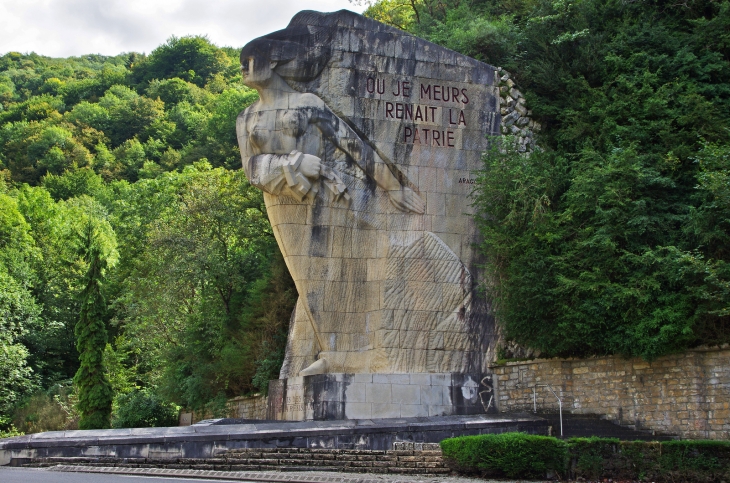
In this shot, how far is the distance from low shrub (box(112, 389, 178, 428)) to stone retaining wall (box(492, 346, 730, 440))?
1651 cm

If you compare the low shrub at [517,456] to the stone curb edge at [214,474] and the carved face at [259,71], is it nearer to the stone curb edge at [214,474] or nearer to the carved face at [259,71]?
the stone curb edge at [214,474]

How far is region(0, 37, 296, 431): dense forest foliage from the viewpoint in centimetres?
2938

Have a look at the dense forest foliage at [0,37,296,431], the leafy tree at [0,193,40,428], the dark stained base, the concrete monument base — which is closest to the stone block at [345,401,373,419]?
the concrete monument base

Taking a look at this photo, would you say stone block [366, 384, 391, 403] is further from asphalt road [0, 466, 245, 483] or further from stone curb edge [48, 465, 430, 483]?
asphalt road [0, 466, 245, 483]

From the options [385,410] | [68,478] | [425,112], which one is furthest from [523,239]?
[68,478]

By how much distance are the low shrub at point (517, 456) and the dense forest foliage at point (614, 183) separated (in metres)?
5.20

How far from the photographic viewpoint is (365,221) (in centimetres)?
2158

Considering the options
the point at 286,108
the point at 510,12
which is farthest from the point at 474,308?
the point at 510,12

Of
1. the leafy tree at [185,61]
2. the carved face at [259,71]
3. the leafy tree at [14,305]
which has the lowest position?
the leafy tree at [14,305]

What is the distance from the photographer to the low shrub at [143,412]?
32.3m

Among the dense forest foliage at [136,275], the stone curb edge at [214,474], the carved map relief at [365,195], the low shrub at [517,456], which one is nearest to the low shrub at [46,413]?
the dense forest foliage at [136,275]

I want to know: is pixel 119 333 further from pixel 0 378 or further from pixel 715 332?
pixel 715 332

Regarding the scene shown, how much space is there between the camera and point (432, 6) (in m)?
34.3

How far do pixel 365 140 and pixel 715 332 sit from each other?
31.1 ft
